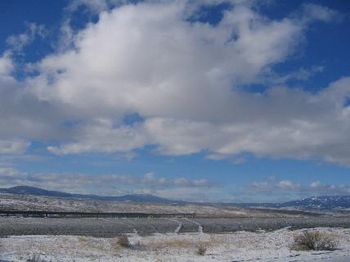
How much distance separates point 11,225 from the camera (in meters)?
50.3

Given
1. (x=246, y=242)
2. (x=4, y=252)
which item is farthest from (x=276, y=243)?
(x=4, y=252)

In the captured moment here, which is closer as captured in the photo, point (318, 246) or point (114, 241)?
point (318, 246)

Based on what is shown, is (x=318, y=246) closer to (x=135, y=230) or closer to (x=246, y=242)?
(x=246, y=242)

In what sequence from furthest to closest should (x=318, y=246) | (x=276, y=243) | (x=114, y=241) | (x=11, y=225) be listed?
(x=11, y=225) < (x=276, y=243) < (x=114, y=241) < (x=318, y=246)

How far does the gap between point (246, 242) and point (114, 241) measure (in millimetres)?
10460

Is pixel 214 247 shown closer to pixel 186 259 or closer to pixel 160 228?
pixel 186 259

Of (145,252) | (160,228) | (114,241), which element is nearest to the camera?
(145,252)

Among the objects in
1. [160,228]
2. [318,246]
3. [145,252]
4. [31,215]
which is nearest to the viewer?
[145,252]

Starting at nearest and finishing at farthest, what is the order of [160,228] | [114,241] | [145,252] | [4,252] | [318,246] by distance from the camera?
[4,252] < [145,252] < [318,246] < [114,241] < [160,228]

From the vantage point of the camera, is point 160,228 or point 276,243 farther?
point 160,228

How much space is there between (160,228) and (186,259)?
29.4 metres

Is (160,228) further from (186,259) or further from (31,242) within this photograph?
(186,259)

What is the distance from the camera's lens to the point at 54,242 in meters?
35.1

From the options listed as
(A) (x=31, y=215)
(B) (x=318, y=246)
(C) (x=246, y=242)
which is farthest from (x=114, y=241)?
(A) (x=31, y=215)
